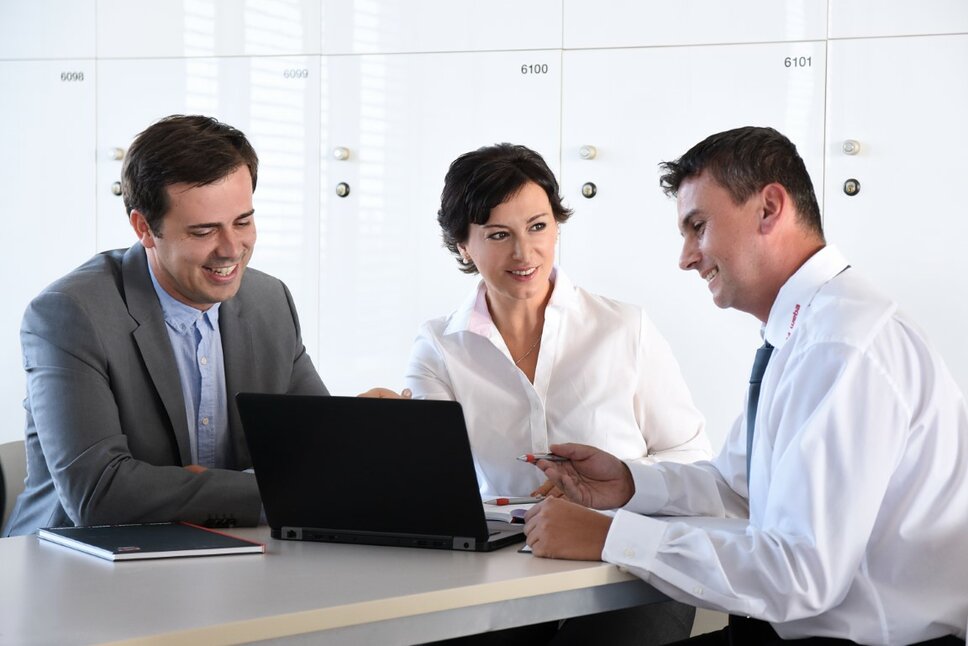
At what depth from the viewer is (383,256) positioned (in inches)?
152

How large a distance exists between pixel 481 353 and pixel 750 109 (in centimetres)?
144

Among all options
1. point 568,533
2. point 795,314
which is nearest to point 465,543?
point 568,533

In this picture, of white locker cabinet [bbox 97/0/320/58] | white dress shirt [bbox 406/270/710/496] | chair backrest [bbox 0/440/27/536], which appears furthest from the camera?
white locker cabinet [bbox 97/0/320/58]

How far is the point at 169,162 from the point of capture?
86.1 inches

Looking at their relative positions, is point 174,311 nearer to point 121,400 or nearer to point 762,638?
point 121,400

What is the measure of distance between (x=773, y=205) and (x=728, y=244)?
0.09 meters

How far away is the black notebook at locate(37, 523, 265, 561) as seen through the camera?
5.44 feet

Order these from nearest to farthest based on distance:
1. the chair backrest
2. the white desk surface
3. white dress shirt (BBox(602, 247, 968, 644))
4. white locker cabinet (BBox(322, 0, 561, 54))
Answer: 1. the white desk surface
2. white dress shirt (BBox(602, 247, 968, 644))
3. the chair backrest
4. white locker cabinet (BBox(322, 0, 561, 54))

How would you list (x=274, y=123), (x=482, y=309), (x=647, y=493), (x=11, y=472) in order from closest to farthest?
(x=647, y=493) → (x=11, y=472) → (x=482, y=309) → (x=274, y=123)

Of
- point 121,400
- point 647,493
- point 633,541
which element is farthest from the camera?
point 121,400

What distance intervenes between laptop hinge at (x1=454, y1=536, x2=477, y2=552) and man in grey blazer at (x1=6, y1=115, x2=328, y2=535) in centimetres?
40

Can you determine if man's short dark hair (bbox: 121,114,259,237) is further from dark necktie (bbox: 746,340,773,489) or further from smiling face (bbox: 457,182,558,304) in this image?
dark necktie (bbox: 746,340,773,489)

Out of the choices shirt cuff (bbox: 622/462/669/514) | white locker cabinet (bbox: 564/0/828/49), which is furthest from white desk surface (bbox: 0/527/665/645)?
white locker cabinet (bbox: 564/0/828/49)

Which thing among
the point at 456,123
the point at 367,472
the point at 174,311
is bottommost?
the point at 367,472
